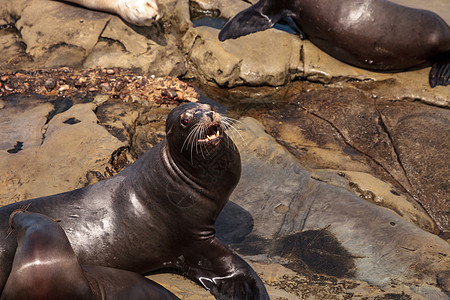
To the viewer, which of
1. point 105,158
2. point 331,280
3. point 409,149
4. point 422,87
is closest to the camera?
point 331,280

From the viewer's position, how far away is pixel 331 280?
14.0ft

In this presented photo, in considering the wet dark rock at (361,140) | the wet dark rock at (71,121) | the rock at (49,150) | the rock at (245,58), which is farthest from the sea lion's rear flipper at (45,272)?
the rock at (245,58)

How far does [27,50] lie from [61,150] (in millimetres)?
3252

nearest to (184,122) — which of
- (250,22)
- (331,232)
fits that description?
(331,232)

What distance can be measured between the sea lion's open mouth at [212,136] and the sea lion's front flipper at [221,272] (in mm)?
943

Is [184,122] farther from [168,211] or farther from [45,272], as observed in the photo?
[45,272]

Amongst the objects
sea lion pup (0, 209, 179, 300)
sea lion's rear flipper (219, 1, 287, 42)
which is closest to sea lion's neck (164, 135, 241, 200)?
sea lion pup (0, 209, 179, 300)

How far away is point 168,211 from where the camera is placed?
14.7ft

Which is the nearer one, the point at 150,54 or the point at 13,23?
the point at 150,54

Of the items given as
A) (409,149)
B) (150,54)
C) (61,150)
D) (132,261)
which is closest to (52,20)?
(150,54)

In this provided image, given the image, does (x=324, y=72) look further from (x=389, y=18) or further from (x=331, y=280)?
(x=331, y=280)

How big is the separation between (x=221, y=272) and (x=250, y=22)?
5.44m

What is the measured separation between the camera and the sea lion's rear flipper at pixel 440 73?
8023 millimetres

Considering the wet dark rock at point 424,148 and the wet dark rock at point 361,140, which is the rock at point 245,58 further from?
the wet dark rock at point 424,148
